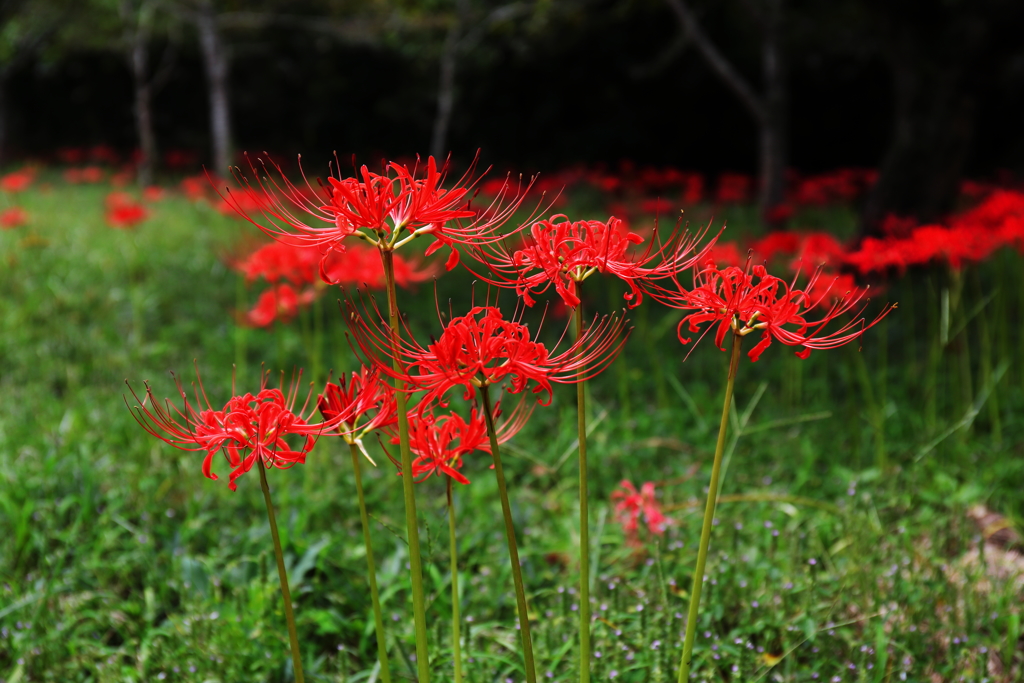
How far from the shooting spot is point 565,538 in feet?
8.72

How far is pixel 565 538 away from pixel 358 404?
166 cm

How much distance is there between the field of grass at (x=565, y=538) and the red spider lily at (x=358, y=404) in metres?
0.33

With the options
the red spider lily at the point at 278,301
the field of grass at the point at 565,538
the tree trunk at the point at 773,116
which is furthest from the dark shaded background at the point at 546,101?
the red spider lily at the point at 278,301

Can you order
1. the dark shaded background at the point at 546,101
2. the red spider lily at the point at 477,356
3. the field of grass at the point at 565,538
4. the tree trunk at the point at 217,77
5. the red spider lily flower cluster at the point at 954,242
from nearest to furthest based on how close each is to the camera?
1. the red spider lily at the point at 477,356
2. the field of grass at the point at 565,538
3. the red spider lily flower cluster at the point at 954,242
4. the tree trunk at the point at 217,77
5. the dark shaded background at the point at 546,101

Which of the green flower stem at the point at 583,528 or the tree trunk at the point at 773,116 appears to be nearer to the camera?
the green flower stem at the point at 583,528

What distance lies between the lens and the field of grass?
→ 206 cm

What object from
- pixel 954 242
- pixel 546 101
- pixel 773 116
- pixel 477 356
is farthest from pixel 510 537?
pixel 546 101

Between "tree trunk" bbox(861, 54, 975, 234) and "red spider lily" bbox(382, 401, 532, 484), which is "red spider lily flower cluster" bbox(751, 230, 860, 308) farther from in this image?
"tree trunk" bbox(861, 54, 975, 234)

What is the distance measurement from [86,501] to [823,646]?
2481 millimetres

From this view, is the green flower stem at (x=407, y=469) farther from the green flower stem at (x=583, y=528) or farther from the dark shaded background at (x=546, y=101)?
the dark shaded background at (x=546, y=101)

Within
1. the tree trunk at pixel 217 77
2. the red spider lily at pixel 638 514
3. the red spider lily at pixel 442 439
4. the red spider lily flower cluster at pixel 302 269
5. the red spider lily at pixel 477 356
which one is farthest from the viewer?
the tree trunk at pixel 217 77

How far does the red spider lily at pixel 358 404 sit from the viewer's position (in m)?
1.14

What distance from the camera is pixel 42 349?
14.9 ft

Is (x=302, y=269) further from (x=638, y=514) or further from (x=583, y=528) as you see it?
(x=583, y=528)
